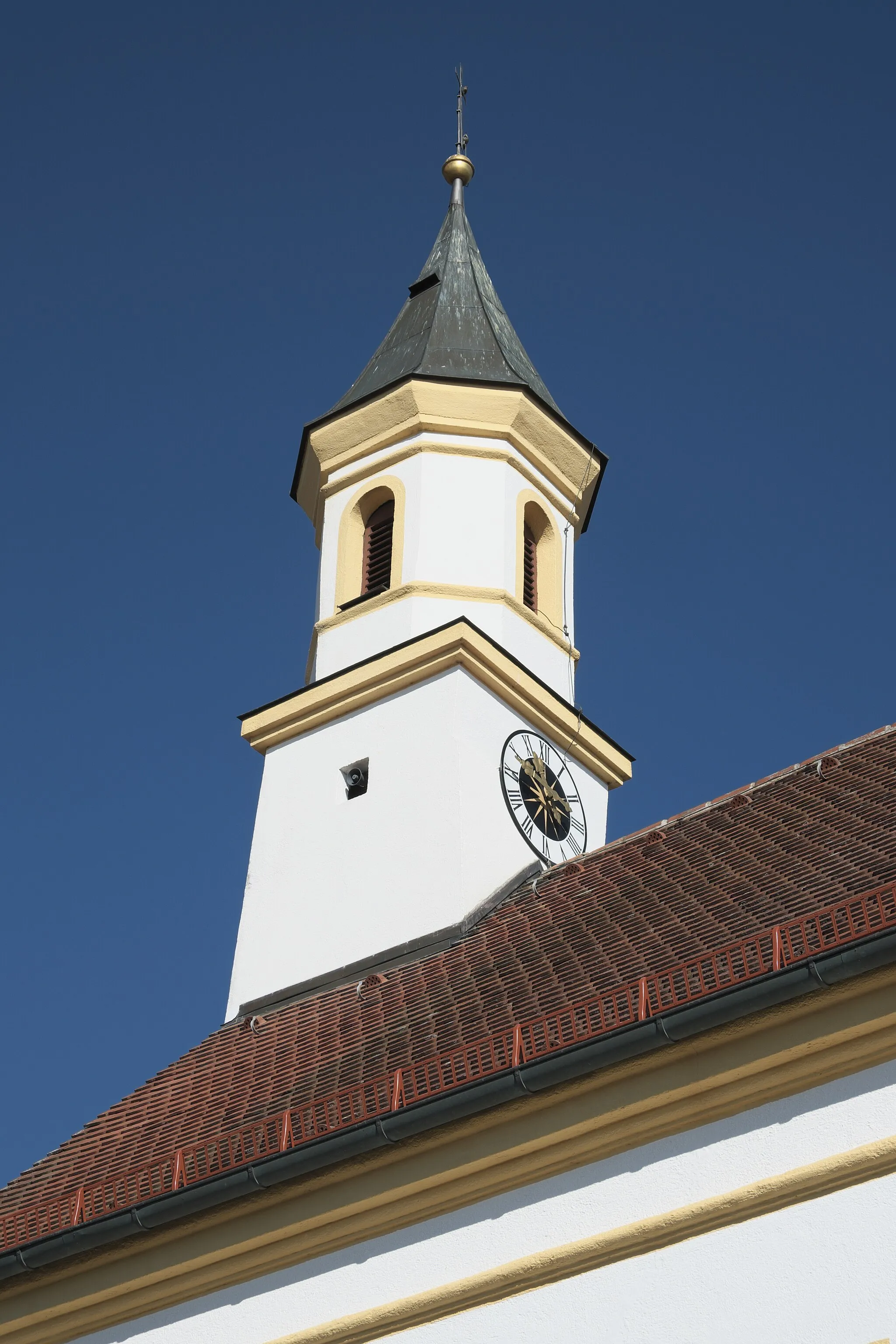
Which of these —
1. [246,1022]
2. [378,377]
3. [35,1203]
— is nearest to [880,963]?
[35,1203]

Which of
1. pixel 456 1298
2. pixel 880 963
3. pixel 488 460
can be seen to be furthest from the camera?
pixel 488 460

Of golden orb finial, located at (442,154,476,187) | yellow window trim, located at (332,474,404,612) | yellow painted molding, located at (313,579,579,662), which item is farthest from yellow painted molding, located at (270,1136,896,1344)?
golden orb finial, located at (442,154,476,187)

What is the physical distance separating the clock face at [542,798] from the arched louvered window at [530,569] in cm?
162

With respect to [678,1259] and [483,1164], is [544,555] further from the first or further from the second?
[678,1259]

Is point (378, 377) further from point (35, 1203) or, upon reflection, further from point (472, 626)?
point (35, 1203)

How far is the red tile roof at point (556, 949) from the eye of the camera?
35.7 ft

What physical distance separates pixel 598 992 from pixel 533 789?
5.51 m

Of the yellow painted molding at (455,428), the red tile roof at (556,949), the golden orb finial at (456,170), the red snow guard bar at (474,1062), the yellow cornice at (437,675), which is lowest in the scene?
the red snow guard bar at (474,1062)

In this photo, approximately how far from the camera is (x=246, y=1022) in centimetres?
1430

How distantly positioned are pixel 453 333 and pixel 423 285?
1.63m

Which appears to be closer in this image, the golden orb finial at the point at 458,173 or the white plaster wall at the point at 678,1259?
the white plaster wall at the point at 678,1259

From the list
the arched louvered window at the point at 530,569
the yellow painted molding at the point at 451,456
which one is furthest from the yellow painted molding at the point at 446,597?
the yellow painted molding at the point at 451,456

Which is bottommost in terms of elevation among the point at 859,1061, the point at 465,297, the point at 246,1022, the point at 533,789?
the point at 859,1061

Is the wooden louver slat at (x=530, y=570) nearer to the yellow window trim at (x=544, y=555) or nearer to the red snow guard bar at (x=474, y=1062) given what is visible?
the yellow window trim at (x=544, y=555)
